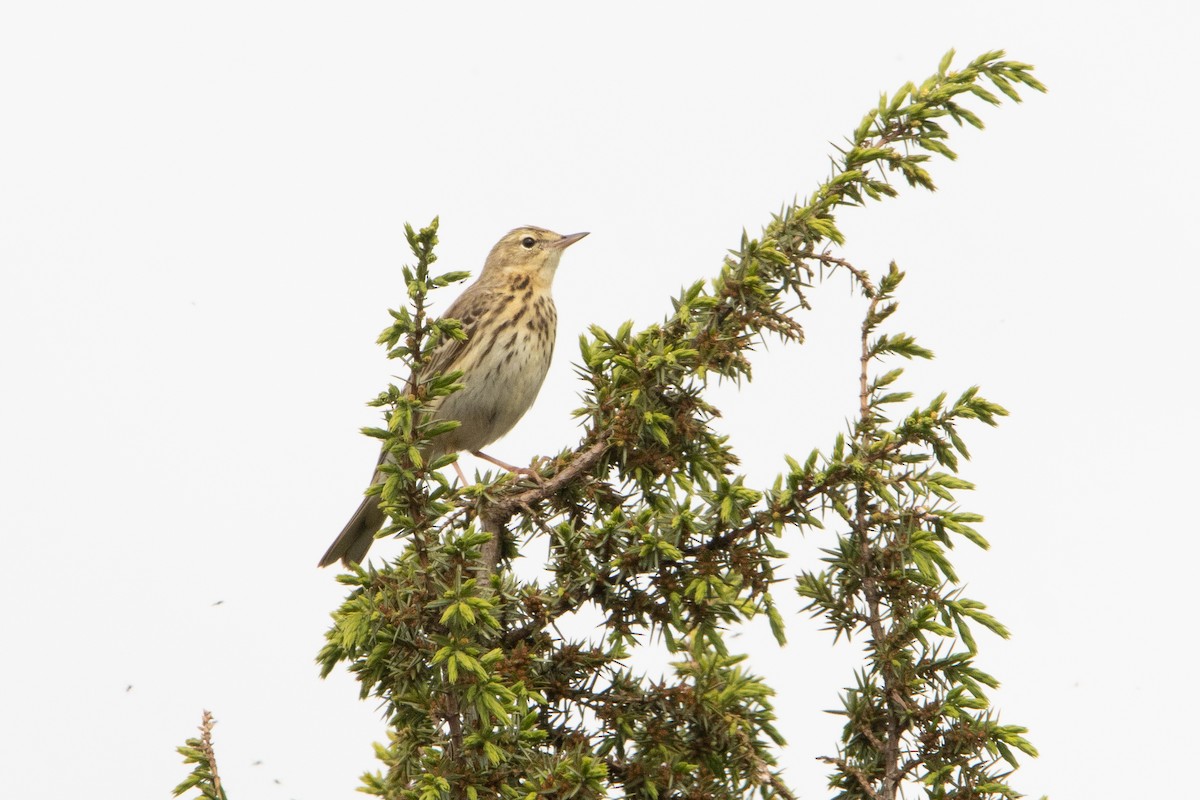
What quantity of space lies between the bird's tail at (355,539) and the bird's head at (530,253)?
230 cm

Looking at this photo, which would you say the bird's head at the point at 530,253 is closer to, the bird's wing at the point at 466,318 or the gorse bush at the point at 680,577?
the bird's wing at the point at 466,318

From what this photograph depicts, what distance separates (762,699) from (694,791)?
1.53ft

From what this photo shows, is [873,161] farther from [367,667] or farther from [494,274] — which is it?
[494,274]

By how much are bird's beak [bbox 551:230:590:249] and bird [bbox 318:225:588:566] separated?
0.51 m

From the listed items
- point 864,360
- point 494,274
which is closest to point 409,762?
point 864,360

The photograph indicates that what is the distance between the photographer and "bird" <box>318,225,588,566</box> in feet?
26.5

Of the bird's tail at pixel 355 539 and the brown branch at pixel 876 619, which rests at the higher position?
the bird's tail at pixel 355 539

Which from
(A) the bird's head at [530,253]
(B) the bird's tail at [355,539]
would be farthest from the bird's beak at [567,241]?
(B) the bird's tail at [355,539]

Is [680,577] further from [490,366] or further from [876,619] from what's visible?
[490,366]

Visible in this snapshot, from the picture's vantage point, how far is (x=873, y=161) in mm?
4766

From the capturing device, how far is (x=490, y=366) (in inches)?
336

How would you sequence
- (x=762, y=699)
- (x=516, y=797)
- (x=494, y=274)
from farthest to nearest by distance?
(x=494, y=274), (x=762, y=699), (x=516, y=797)

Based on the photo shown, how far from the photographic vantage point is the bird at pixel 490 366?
8062mm

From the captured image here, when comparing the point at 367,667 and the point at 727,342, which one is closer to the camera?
the point at 367,667
